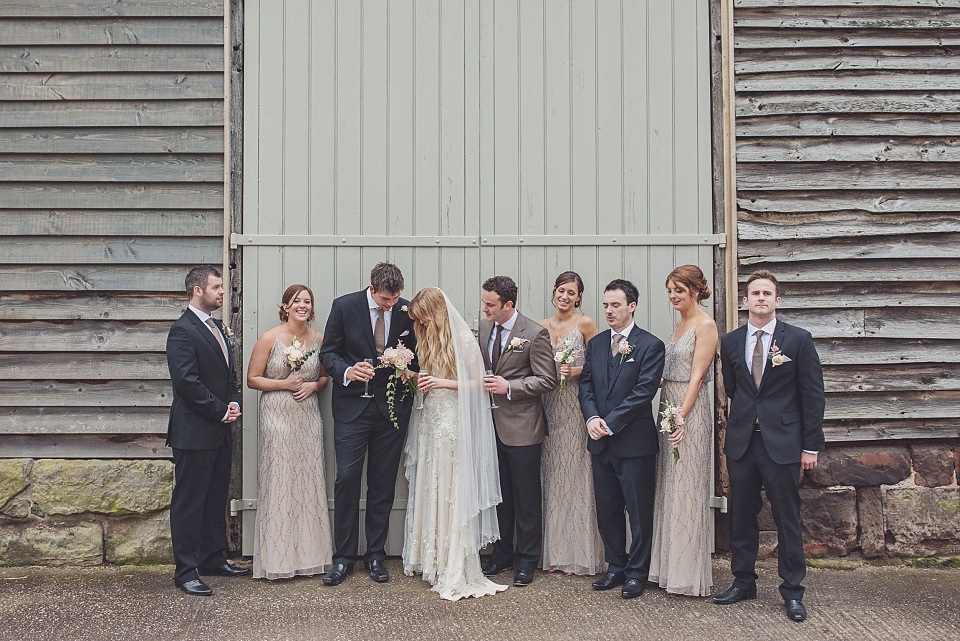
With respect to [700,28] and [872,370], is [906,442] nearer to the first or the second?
[872,370]

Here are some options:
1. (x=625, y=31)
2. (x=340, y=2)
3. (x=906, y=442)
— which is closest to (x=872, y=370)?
(x=906, y=442)

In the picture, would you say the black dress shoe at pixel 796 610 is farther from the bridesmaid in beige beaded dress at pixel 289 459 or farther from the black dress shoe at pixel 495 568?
the bridesmaid in beige beaded dress at pixel 289 459

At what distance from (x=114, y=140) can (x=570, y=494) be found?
3.79 meters

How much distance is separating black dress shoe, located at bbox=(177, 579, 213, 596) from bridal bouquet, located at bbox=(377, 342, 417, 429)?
1433 millimetres

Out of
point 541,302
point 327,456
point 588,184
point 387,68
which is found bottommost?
point 327,456

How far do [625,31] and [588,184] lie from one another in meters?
1.07

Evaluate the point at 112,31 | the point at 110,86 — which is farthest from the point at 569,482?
the point at 112,31

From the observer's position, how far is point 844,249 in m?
5.58

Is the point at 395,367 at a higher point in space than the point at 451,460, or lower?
higher

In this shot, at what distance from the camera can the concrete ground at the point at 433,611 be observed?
13.9 feet

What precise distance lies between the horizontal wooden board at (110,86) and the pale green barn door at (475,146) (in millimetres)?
337

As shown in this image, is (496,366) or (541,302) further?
(541,302)

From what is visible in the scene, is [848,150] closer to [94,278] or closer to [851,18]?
[851,18]

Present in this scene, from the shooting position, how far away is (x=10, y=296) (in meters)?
5.50
